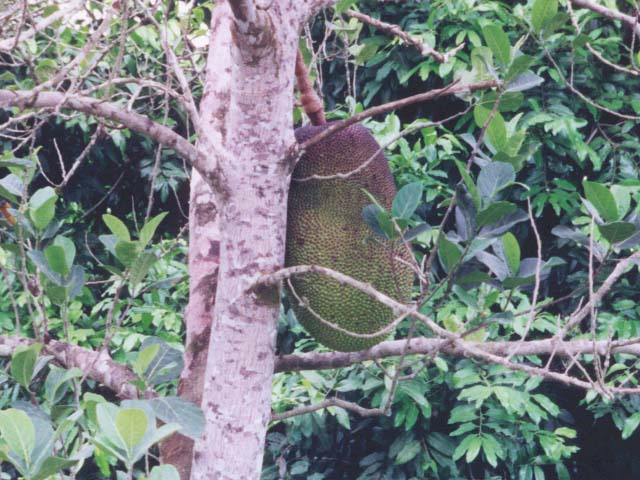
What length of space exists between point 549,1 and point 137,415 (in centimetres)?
57

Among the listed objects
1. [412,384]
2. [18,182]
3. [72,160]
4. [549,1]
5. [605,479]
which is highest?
[549,1]

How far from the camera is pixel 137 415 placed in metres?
0.55

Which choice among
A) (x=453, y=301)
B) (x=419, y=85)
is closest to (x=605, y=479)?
(x=453, y=301)

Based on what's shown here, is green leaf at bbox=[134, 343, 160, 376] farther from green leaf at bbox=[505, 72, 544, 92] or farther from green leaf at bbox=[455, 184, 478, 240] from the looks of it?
green leaf at bbox=[505, 72, 544, 92]

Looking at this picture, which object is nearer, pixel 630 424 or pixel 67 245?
pixel 67 245

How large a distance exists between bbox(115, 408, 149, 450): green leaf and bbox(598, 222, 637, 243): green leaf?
442mm

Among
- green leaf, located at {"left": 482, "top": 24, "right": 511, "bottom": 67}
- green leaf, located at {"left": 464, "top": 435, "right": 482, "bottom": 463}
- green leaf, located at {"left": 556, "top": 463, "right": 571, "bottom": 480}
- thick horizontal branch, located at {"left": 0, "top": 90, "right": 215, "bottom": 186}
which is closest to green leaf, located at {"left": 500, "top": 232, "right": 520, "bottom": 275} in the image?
green leaf, located at {"left": 482, "top": 24, "right": 511, "bottom": 67}

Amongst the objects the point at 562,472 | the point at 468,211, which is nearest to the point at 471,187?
the point at 468,211

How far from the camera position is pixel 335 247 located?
979 millimetres

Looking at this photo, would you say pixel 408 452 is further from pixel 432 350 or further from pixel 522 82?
pixel 522 82

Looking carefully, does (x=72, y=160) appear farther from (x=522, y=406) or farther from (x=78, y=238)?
(x=522, y=406)

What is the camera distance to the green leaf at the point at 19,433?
0.56m

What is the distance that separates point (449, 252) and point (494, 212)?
0.20 feet

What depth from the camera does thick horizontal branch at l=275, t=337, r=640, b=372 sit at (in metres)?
0.77
